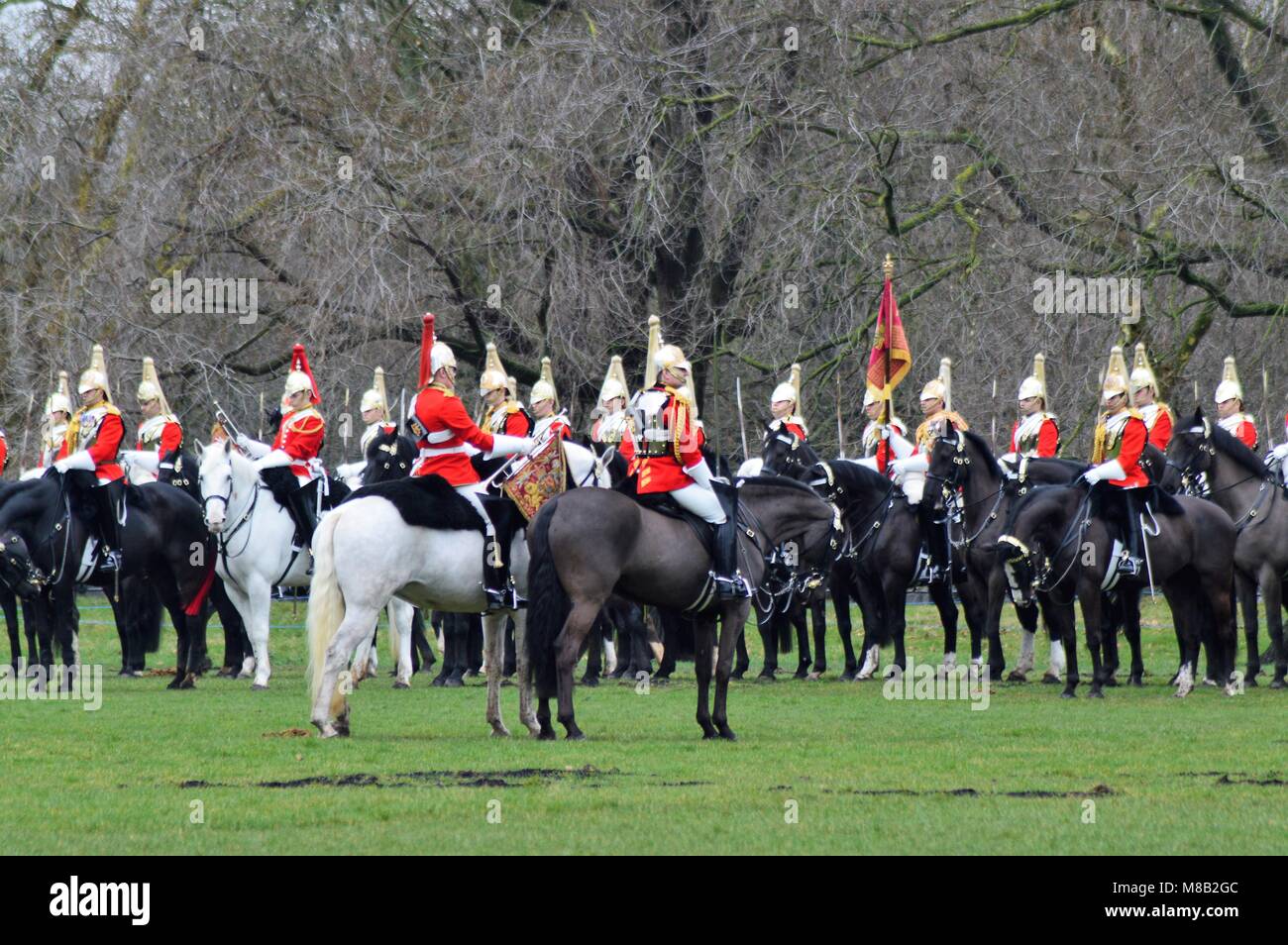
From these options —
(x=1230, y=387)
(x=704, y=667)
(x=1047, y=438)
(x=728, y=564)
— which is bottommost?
(x=704, y=667)

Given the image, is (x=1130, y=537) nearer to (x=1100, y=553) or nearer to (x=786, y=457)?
(x=1100, y=553)

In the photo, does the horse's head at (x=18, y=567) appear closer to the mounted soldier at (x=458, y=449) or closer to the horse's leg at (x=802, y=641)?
the mounted soldier at (x=458, y=449)

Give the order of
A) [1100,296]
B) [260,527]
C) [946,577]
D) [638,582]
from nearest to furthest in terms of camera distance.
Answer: [638,582] → [260,527] → [946,577] → [1100,296]

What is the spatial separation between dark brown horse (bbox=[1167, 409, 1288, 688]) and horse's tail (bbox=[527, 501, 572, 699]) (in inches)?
332

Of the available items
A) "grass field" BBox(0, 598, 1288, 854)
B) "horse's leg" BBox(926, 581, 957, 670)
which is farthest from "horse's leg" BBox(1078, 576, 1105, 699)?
"horse's leg" BBox(926, 581, 957, 670)

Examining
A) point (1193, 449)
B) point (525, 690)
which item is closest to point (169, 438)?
point (525, 690)

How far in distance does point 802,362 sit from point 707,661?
12600mm

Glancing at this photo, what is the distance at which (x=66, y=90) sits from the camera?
29.9m

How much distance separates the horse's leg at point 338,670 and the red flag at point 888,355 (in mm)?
7091

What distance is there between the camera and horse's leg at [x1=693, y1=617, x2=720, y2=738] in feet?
45.0

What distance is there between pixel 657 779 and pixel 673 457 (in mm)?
2903

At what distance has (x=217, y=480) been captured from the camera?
60.6 ft

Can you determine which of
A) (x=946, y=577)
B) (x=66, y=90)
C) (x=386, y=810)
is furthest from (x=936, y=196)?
(x=386, y=810)

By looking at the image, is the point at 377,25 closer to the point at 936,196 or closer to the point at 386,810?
the point at 936,196
